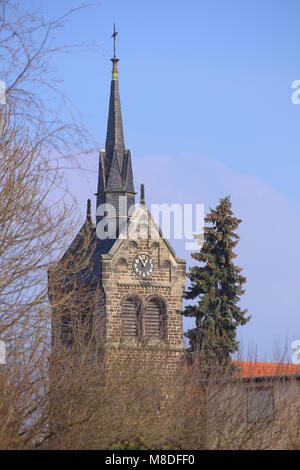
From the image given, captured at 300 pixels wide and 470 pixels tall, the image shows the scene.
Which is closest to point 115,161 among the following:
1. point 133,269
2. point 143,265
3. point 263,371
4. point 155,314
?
point 143,265

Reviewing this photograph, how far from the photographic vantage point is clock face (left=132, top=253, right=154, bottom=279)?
56.8 metres

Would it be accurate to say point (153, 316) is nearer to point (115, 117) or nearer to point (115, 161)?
point (115, 161)

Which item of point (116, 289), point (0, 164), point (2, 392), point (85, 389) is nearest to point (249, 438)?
point (85, 389)

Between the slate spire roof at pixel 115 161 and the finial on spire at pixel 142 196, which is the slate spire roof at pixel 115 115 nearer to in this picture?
the slate spire roof at pixel 115 161

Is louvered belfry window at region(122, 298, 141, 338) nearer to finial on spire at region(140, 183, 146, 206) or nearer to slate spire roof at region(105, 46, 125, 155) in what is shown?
finial on spire at region(140, 183, 146, 206)

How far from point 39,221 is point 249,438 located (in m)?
4.87

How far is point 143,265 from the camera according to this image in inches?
2248

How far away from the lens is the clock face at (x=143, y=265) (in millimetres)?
56844

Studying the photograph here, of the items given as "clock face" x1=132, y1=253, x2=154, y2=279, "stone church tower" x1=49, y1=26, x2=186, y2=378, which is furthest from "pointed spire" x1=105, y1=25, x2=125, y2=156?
"clock face" x1=132, y1=253, x2=154, y2=279

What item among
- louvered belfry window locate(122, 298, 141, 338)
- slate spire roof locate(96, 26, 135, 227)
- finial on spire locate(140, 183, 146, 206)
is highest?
slate spire roof locate(96, 26, 135, 227)
